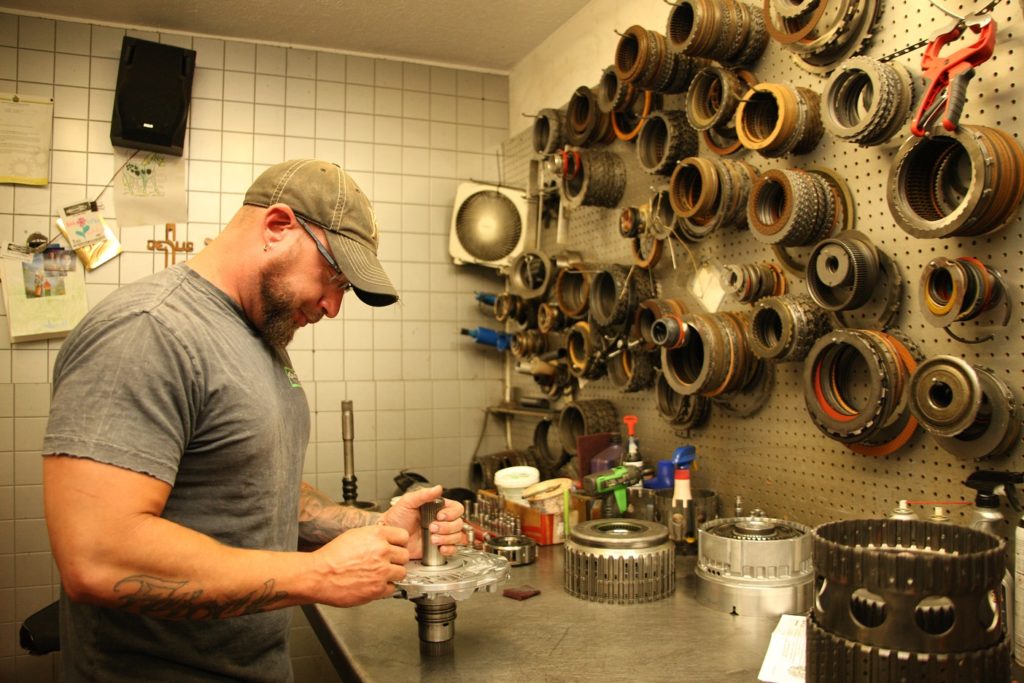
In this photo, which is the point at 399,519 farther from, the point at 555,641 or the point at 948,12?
the point at 948,12

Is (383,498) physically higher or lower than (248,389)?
lower

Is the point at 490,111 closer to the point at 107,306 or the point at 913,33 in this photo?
the point at 913,33

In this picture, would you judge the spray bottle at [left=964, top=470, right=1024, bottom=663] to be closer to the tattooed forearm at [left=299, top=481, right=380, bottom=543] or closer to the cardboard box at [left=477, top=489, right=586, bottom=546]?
the cardboard box at [left=477, top=489, right=586, bottom=546]

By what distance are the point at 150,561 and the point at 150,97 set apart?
2661 mm

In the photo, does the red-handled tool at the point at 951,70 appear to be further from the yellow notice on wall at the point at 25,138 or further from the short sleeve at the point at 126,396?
the yellow notice on wall at the point at 25,138

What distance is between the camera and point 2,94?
3.05 m

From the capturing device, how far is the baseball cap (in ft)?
4.31

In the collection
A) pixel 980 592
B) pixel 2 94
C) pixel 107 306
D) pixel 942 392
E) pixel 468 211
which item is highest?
pixel 2 94

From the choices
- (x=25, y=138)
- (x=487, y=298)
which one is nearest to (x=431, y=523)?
(x=487, y=298)

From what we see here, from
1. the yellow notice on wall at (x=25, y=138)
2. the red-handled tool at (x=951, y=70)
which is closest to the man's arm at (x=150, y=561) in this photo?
the red-handled tool at (x=951, y=70)

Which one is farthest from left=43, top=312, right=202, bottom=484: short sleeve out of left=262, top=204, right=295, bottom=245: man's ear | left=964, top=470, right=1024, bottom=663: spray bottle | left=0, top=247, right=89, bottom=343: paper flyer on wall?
left=0, top=247, right=89, bottom=343: paper flyer on wall

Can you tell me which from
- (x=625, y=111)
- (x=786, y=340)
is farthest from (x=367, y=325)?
(x=786, y=340)

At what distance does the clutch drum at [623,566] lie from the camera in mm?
1707

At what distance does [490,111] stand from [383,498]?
6.49 feet
